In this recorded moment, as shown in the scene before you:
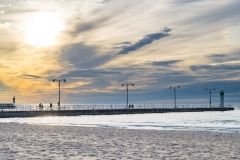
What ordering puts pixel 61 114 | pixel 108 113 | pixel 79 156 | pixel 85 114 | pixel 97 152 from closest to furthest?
pixel 79 156
pixel 97 152
pixel 61 114
pixel 85 114
pixel 108 113

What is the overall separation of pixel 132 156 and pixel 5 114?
71044 mm

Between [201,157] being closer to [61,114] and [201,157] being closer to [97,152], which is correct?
[97,152]

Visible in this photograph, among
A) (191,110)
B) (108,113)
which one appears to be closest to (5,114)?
(108,113)

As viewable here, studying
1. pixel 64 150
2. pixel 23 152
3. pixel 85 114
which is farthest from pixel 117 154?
pixel 85 114

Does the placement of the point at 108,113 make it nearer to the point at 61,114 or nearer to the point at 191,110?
the point at 61,114

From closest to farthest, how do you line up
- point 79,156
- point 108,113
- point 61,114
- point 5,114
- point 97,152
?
1. point 79,156
2. point 97,152
3. point 5,114
4. point 61,114
5. point 108,113

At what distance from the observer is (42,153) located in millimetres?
20953

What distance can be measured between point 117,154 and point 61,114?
75.4m

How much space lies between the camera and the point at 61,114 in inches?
3725

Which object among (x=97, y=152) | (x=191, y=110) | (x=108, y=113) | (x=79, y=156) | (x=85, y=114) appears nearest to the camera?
(x=79, y=156)

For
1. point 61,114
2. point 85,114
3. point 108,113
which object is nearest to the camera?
point 61,114

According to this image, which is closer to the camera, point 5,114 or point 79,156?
point 79,156

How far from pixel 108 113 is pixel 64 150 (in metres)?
87.0

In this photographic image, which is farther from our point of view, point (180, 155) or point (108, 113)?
point (108, 113)
